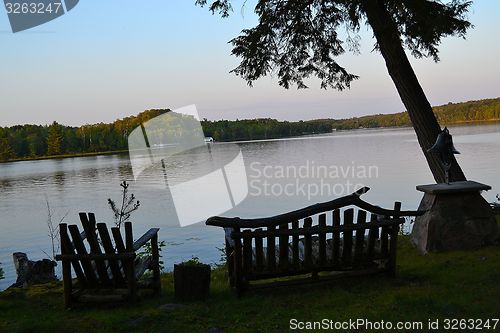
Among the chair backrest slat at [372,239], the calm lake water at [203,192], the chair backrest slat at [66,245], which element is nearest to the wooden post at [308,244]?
the chair backrest slat at [372,239]

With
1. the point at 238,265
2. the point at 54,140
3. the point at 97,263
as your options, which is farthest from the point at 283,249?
the point at 54,140

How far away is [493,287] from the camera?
5.23 metres

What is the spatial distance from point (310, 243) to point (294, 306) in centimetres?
78

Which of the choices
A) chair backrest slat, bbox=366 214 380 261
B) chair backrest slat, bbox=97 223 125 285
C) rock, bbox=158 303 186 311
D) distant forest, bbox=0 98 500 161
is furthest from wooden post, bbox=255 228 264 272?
distant forest, bbox=0 98 500 161

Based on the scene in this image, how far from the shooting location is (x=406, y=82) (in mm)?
9500

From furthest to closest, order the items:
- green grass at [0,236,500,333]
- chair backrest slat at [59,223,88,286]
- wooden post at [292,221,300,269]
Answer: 1. wooden post at [292,221,300,269]
2. chair backrest slat at [59,223,88,286]
3. green grass at [0,236,500,333]

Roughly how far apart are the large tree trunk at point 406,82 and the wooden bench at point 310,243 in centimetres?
396

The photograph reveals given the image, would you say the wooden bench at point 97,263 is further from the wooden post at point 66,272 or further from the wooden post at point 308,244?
the wooden post at point 308,244

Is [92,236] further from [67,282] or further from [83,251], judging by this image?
[67,282]

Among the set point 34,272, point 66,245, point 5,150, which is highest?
point 5,150

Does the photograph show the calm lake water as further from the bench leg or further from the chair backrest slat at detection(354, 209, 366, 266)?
the chair backrest slat at detection(354, 209, 366, 266)

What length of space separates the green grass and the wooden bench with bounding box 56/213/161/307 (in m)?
0.17

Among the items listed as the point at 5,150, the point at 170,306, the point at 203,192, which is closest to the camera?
the point at 170,306

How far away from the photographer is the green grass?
182 inches
